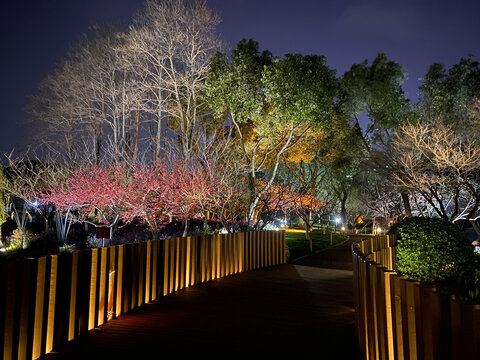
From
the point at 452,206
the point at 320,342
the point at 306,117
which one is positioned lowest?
the point at 320,342

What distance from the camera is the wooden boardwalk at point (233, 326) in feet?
13.2

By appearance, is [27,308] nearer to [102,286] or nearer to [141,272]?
[102,286]

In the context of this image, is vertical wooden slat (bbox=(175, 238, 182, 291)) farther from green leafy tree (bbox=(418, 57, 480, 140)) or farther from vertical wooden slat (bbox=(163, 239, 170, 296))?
green leafy tree (bbox=(418, 57, 480, 140))

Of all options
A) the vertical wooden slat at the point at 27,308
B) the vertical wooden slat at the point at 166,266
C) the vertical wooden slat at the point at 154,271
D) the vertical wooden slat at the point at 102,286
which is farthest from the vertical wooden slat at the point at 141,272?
the vertical wooden slat at the point at 27,308

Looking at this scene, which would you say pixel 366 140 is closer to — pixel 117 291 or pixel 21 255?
pixel 21 255

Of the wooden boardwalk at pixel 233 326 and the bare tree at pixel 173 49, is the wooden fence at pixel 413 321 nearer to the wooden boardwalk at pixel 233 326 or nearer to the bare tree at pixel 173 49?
the wooden boardwalk at pixel 233 326

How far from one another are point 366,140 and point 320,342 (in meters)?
21.4

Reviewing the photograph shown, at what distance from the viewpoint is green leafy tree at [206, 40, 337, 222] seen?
14.3 m

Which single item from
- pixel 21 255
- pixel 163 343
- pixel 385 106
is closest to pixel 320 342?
pixel 163 343

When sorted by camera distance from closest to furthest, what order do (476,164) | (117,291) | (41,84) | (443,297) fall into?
(443,297) < (117,291) < (476,164) < (41,84)

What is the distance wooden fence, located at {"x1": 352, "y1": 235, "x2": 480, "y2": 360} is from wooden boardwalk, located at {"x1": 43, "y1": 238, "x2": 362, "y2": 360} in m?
0.89

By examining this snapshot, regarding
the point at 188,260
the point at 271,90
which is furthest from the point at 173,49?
the point at 188,260

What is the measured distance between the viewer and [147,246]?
6008mm

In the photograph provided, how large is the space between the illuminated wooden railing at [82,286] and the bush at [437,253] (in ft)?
15.9
